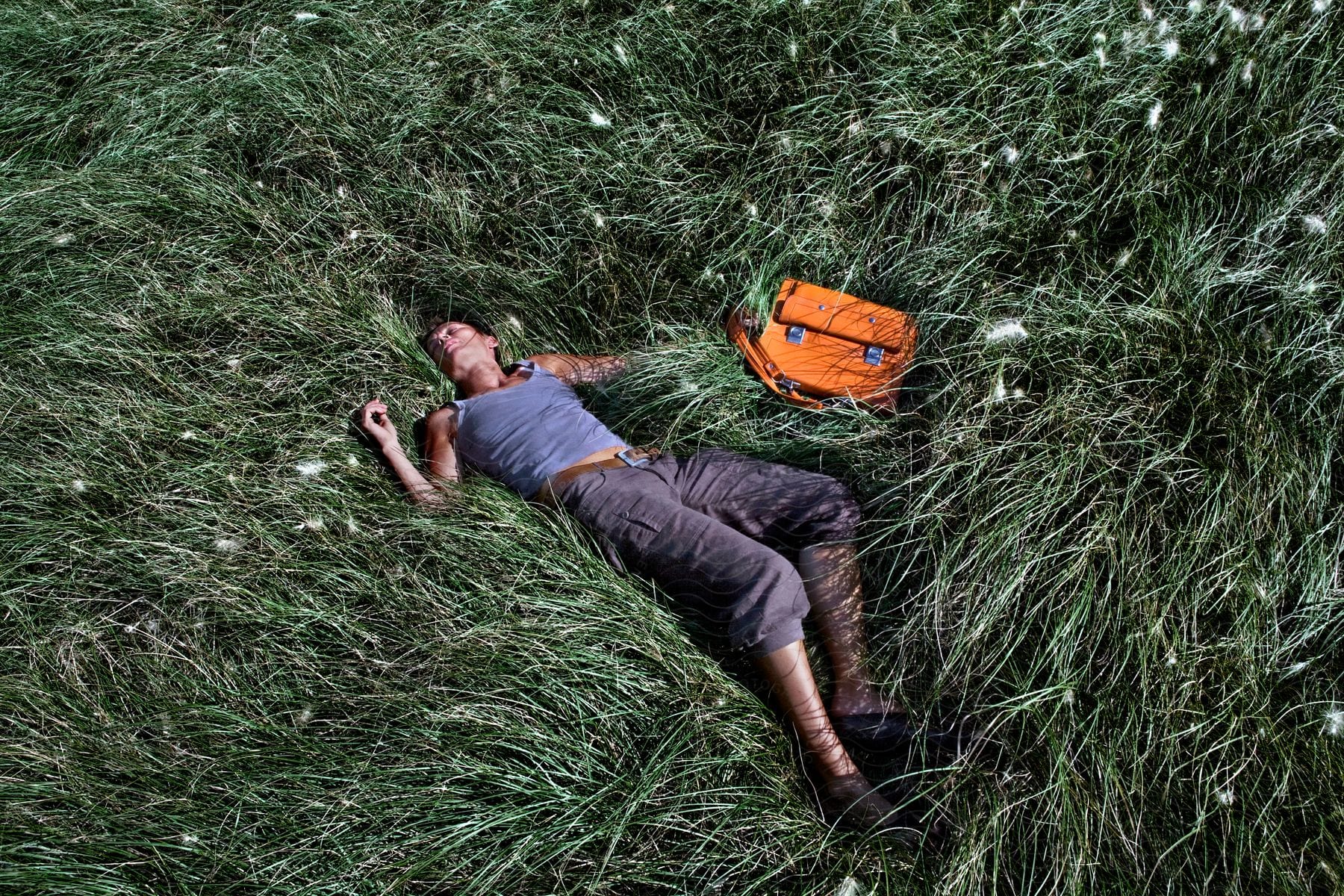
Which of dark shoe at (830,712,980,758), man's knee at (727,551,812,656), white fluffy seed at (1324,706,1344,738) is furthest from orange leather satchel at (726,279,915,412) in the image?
white fluffy seed at (1324,706,1344,738)

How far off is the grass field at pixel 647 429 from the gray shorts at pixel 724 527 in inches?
4.5

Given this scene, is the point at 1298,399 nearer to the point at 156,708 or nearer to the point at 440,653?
the point at 440,653

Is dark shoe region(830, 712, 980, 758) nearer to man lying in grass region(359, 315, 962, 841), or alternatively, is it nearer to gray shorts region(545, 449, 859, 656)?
man lying in grass region(359, 315, 962, 841)

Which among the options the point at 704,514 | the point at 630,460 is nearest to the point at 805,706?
the point at 704,514

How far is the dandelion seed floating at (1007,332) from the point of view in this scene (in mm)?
3064

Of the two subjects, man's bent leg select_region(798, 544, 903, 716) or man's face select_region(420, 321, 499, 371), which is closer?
man's bent leg select_region(798, 544, 903, 716)

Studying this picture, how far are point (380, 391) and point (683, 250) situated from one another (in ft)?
4.52

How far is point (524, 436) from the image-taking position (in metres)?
3.57

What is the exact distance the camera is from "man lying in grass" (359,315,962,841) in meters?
2.86

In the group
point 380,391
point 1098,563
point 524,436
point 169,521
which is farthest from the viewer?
point 380,391

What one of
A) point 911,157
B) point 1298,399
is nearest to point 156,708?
point 911,157

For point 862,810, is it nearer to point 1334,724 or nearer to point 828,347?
point 1334,724

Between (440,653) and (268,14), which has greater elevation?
(268,14)

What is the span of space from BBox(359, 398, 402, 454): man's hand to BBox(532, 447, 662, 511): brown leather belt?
0.64 metres
